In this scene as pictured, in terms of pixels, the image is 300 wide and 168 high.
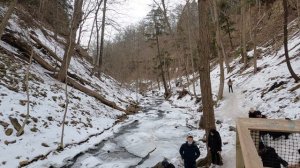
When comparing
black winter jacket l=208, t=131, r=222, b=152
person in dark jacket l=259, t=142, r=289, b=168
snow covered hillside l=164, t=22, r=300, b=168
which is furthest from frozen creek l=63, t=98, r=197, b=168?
person in dark jacket l=259, t=142, r=289, b=168

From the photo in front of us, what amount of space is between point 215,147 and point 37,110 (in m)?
9.52

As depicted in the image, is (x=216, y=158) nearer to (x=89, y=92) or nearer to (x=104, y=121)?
(x=104, y=121)

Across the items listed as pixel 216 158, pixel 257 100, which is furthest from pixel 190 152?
pixel 257 100

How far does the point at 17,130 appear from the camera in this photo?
541 inches

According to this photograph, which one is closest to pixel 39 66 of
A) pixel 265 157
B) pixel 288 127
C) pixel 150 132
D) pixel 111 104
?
pixel 111 104

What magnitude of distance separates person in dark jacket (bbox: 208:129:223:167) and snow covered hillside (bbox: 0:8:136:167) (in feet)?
20.2

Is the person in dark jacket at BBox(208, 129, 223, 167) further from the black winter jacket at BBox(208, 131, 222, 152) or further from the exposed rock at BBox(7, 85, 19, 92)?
the exposed rock at BBox(7, 85, 19, 92)

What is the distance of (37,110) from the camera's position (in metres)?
16.2

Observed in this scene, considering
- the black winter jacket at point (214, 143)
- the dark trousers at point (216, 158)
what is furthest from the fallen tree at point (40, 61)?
the dark trousers at point (216, 158)

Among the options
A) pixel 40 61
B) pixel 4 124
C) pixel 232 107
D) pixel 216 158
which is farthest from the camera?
pixel 40 61

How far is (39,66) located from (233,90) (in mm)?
15364

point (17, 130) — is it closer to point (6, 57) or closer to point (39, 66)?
point (6, 57)

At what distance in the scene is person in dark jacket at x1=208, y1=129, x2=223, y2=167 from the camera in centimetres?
1080

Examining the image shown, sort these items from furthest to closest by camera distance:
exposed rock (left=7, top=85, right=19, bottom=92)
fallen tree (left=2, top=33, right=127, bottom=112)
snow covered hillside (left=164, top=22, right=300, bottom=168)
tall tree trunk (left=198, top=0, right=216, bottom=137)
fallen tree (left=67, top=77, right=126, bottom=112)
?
fallen tree (left=67, top=77, right=126, bottom=112), fallen tree (left=2, top=33, right=127, bottom=112), exposed rock (left=7, top=85, right=19, bottom=92), snow covered hillside (left=164, top=22, right=300, bottom=168), tall tree trunk (left=198, top=0, right=216, bottom=137)
